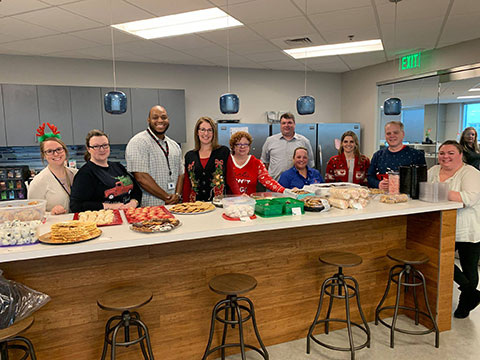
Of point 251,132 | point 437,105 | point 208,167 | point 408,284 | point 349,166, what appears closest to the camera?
point 408,284

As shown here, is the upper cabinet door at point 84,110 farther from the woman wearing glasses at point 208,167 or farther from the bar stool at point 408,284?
the bar stool at point 408,284

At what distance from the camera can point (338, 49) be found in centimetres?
489

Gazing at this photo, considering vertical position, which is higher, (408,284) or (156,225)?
(156,225)

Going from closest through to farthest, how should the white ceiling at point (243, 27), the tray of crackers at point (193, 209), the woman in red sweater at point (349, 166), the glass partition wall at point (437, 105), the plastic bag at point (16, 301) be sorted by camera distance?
the plastic bag at point (16, 301)
the tray of crackers at point (193, 209)
the white ceiling at point (243, 27)
the woman in red sweater at point (349, 166)
the glass partition wall at point (437, 105)

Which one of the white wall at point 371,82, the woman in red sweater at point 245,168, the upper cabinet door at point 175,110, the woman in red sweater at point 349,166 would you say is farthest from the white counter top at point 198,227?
the upper cabinet door at point 175,110

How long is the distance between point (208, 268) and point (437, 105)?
4.32 meters

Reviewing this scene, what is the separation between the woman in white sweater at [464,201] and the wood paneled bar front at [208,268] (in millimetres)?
122

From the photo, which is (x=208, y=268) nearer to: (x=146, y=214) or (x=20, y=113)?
(x=146, y=214)

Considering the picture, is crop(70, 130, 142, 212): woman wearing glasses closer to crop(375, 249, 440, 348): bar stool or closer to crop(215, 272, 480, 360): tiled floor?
crop(215, 272, 480, 360): tiled floor

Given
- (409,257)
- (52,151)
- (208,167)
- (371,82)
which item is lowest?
(409,257)

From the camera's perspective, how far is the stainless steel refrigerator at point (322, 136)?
5.95 m

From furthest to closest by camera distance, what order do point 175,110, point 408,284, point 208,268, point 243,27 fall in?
point 175,110
point 243,27
point 408,284
point 208,268

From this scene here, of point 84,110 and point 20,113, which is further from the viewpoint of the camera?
point 84,110

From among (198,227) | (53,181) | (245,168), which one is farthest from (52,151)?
(245,168)
